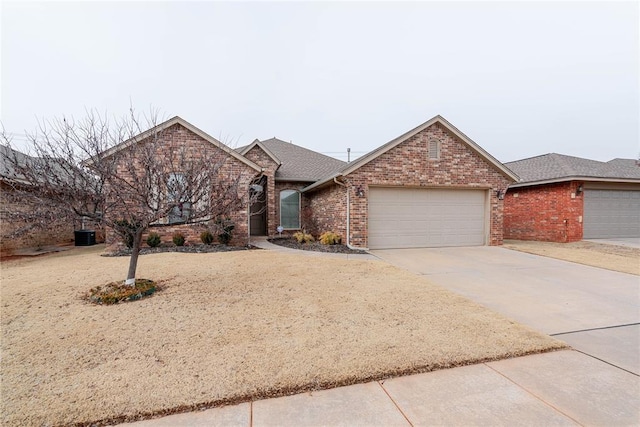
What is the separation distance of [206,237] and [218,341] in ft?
27.4

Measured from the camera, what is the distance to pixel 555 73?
13688 millimetres

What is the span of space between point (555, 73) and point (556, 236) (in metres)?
7.86

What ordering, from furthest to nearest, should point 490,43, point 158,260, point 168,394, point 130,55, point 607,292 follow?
point 490,43 → point 130,55 → point 158,260 → point 607,292 → point 168,394

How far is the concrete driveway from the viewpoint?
3.54m

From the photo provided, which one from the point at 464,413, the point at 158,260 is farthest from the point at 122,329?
the point at 158,260

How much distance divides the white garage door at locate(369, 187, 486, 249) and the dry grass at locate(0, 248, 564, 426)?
4.89 m

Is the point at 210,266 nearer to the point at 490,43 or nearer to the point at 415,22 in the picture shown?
the point at 415,22

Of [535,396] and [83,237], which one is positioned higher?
[83,237]

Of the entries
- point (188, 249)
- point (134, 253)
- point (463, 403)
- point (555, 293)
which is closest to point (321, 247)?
point (188, 249)

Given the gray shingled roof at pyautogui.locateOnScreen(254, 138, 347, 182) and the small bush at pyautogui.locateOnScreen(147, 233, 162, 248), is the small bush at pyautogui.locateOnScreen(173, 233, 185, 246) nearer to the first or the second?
Result: the small bush at pyautogui.locateOnScreen(147, 233, 162, 248)

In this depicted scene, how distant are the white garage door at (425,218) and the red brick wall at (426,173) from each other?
38cm

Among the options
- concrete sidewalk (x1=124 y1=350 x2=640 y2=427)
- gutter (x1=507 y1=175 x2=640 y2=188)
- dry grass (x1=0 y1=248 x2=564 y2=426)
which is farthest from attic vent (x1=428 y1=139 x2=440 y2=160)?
concrete sidewalk (x1=124 y1=350 x2=640 y2=427)

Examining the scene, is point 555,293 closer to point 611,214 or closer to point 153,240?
point 611,214

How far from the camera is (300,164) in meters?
16.8
